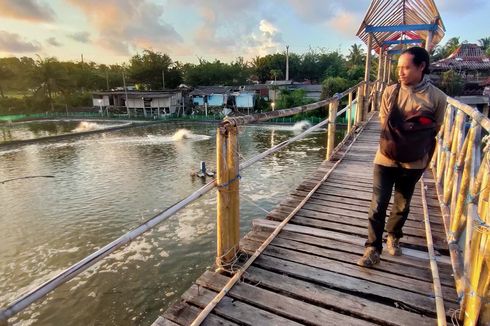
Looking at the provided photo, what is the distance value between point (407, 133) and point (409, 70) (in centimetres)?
49

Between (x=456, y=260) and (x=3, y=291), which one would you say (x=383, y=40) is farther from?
(x=3, y=291)

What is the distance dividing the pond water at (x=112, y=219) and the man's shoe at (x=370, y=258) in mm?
1249

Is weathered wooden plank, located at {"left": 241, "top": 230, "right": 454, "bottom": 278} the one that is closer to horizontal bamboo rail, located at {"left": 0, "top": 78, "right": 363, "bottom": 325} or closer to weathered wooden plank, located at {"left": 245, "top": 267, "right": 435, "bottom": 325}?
weathered wooden plank, located at {"left": 245, "top": 267, "right": 435, "bottom": 325}

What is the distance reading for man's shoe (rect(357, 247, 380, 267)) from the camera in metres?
2.61

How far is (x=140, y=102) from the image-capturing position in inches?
1823

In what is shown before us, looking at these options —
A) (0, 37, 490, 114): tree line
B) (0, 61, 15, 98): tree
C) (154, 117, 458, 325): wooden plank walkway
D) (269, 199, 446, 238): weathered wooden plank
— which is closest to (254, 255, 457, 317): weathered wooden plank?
(154, 117, 458, 325): wooden plank walkway

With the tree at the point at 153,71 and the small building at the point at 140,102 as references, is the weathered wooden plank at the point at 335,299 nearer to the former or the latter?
the small building at the point at 140,102

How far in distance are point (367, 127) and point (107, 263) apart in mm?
9824

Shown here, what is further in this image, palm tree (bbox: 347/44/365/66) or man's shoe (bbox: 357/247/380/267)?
palm tree (bbox: 347/44/365/66)

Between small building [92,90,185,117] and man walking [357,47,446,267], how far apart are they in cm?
4337

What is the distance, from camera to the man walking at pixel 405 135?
2309 millimetres

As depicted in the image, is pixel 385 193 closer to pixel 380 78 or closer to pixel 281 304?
pixel 281 304

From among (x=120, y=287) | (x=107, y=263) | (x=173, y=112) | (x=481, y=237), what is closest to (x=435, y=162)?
(x=481, y=237)

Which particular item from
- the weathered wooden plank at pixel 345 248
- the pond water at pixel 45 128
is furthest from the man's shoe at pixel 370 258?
the pond water at pixel 45 128
